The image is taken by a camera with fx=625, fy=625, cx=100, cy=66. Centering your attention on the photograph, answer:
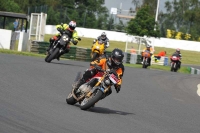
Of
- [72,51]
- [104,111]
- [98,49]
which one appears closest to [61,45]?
[98,49]

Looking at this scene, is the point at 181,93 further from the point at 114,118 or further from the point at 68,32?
the point at 114,118

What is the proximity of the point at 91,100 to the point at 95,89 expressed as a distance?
0.24 meters

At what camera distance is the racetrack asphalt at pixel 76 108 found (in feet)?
28.7

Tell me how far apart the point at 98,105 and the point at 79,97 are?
4.44ft

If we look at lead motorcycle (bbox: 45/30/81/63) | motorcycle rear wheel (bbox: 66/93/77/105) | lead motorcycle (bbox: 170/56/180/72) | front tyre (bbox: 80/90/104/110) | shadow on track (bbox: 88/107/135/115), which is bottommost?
lead motorcycle (bbox: 170/56/180/72)

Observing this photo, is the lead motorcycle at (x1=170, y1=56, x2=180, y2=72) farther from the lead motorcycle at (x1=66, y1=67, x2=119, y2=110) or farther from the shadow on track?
the lead motorcycle at (x1=66, y1=67, x2=119, y2=110)

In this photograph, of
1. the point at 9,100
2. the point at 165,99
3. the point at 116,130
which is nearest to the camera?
the point at 116,130

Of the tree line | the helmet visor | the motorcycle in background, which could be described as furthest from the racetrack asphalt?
the tree line

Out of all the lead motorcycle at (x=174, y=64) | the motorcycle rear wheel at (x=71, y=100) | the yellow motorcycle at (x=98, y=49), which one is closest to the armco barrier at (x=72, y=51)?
the lead motorcycle at (x=174, y=64)

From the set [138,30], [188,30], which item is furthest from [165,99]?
[188,30]

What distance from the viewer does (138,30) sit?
186ft

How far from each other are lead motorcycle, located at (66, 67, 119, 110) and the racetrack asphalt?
206mm

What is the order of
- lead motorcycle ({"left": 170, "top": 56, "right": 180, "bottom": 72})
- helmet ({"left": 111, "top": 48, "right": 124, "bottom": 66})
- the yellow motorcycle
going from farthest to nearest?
lead motorcycle ({"left": 170, "top": 56, "right": 180, "bottom": 72})
the yellow motorcycle
helmet ({"left": 111, "top": 48, "right": 124, "bottom": 66})

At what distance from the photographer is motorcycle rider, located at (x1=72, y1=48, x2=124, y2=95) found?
434 inches
